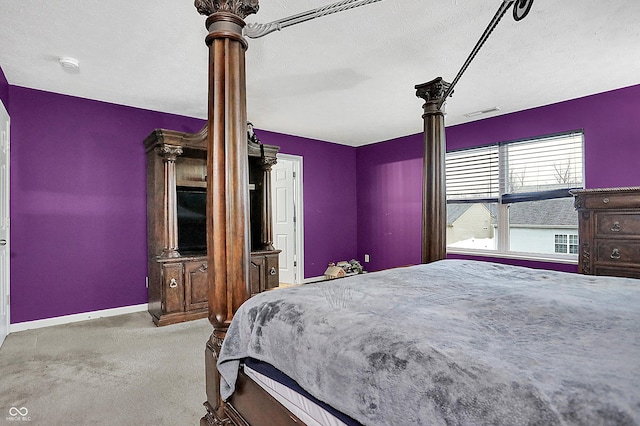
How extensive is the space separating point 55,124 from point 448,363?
4268mm

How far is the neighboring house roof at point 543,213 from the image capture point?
13.0 feet

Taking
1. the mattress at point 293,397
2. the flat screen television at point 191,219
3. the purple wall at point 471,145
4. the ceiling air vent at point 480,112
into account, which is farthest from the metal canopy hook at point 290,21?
the purple wall at point 471,145

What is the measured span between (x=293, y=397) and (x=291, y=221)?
4.46 meters

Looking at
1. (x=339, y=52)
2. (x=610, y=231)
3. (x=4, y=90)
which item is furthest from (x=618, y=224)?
(x=4, y=90)

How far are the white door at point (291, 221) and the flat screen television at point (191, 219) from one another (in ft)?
5.00

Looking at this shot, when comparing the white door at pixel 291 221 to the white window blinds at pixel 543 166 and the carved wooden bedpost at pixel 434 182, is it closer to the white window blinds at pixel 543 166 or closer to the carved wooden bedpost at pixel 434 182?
the white window blinds at pixel 543 166

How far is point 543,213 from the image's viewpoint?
13.6 feet

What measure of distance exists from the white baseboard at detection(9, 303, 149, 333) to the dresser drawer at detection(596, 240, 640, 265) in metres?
4.63

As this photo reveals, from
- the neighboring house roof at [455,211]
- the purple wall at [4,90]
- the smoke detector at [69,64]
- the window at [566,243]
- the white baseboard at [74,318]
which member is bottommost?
the white baseboard at [74,318]

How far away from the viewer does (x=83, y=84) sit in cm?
331

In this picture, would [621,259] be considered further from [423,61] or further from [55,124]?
[55,124]

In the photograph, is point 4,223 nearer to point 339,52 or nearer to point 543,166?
point 339,52

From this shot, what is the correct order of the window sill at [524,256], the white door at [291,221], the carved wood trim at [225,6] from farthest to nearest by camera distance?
1. the white door at [291,221]
2. the window sill at [524,256]
3. the carved wood trim at [225,6]

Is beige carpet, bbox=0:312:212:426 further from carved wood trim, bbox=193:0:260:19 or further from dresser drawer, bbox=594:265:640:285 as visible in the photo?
dresser drawer, bbox=594:265:640:285
